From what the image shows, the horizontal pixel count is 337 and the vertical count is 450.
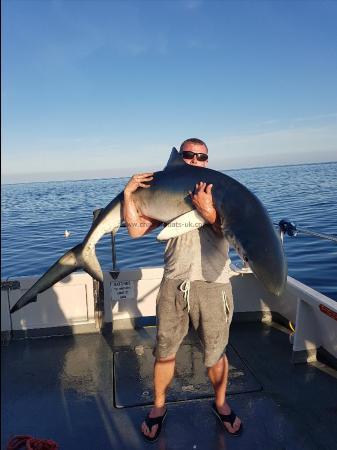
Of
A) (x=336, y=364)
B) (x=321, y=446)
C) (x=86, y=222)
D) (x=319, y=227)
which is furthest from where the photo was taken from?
(x=86, y=222)

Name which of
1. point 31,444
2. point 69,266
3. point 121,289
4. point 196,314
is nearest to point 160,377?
point 196,314

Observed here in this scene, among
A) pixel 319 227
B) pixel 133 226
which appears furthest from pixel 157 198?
pixel 319 227

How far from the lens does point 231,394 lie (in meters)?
4.14

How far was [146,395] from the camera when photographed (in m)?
4.16

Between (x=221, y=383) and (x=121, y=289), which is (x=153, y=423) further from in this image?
(x=121, y=289)

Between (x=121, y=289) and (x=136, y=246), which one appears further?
(x=136, y=246)

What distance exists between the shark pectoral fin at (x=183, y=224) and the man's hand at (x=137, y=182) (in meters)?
0.48

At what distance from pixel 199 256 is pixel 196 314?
19.9 inches

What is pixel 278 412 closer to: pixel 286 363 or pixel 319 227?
pixel 286 363

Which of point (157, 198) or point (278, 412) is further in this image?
point (278, 412)

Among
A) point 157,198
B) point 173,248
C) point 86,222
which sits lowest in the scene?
point 86,222

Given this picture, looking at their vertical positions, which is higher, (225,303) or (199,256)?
(199,256)

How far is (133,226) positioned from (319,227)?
13519 mm

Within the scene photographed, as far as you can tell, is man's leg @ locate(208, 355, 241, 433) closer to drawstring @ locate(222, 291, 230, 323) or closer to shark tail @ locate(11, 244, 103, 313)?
drawstring @ locate(222, 291, 230, 323)
